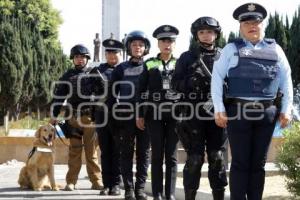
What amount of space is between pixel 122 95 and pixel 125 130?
17.4 inches

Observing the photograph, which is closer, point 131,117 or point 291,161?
point 291,161

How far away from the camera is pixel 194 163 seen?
5.82 m

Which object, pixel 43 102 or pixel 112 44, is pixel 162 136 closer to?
pixel 112 44

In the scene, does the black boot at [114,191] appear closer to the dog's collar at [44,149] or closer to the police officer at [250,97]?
the dog's collar at [44,149]

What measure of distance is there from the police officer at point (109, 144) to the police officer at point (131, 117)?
2.31 feet

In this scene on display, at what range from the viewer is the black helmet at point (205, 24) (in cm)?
585

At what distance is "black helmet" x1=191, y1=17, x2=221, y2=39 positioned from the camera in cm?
585

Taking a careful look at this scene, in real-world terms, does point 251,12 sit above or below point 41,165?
above

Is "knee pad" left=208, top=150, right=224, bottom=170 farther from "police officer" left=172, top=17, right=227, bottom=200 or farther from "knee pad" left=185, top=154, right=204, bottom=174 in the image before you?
"knee pad" left=185, top=154, right=204, bottom=174

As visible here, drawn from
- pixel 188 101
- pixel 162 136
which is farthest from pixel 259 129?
pixel 162 136

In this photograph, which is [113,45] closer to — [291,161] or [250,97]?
[291,161]

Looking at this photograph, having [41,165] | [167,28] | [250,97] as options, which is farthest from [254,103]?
[41,165]

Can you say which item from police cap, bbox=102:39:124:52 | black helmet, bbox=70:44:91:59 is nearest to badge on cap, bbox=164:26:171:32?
police cap, bbox=102:39:124:52

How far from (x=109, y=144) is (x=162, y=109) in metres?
1.85
